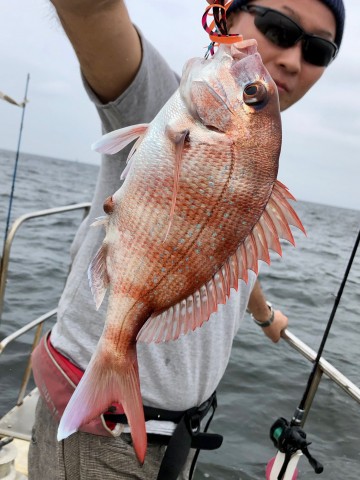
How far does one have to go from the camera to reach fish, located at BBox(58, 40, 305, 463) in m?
1.05

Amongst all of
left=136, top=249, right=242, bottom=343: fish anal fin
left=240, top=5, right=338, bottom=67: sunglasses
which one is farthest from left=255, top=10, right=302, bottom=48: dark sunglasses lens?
left=136, top=249, right=242, bottom=343: fish anal fin

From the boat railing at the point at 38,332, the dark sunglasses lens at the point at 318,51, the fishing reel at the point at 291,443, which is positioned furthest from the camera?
the boat railing at the point at 38,332

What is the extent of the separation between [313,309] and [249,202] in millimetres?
9547

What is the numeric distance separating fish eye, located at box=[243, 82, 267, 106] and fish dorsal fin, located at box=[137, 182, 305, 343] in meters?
0.19

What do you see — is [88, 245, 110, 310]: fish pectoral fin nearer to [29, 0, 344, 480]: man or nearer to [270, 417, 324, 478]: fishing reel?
[29, 0, 344, 480]: man

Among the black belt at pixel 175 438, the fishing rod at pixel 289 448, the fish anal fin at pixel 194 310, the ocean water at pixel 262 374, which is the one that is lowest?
the ocean water at pixel 262 374

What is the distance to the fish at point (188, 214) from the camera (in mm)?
1048

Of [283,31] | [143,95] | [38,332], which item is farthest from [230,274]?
[38,332]

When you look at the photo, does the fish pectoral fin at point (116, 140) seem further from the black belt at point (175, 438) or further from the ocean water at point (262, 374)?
the ocean water at point (262, 374)

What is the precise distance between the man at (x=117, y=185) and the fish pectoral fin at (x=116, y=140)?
0.24 meters

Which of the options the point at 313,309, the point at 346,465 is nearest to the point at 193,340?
the point at 346,465

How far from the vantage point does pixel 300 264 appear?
54.4 feet

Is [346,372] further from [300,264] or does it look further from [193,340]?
[300,264]

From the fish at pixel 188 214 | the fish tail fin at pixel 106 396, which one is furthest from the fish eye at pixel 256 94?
the fish tail fin at pixel 106 396
